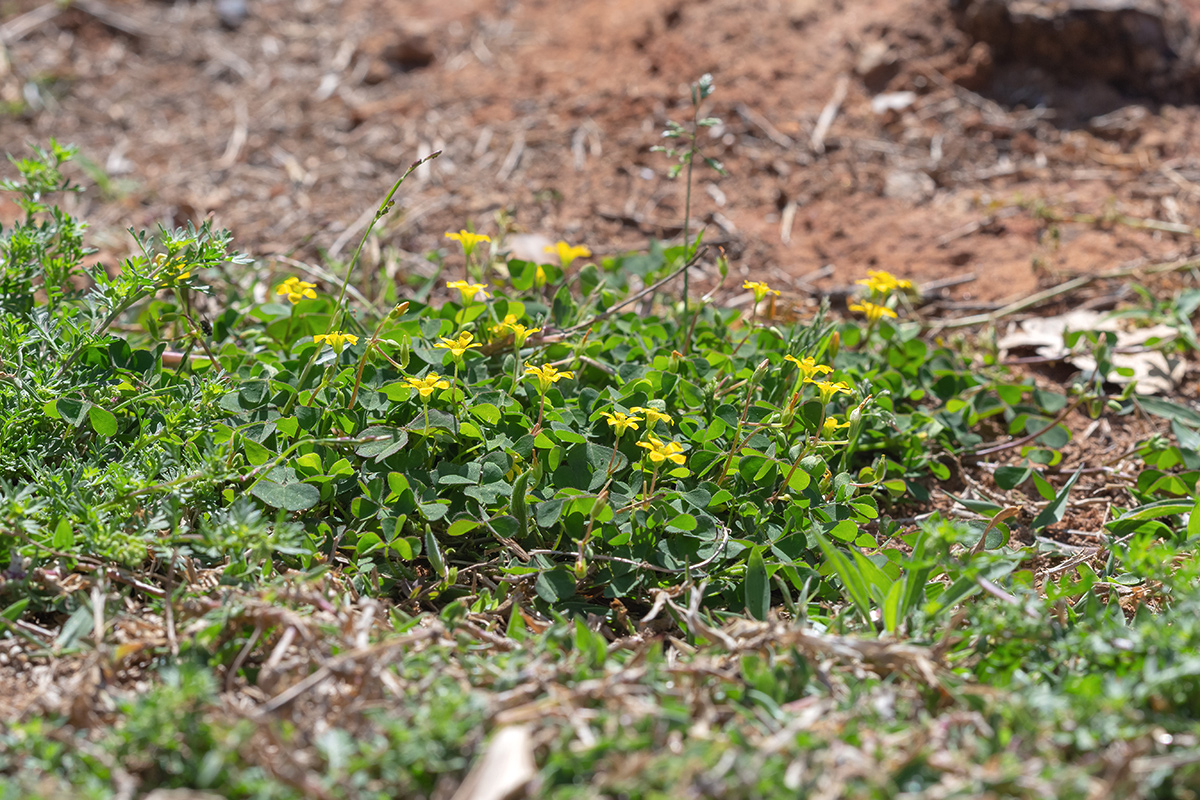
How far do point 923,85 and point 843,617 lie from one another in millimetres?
4123

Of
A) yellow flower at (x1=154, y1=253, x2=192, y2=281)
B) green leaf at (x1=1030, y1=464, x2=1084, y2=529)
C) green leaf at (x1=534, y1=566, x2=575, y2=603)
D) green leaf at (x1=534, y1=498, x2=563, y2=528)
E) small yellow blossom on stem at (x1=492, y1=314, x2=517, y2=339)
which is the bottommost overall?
green leaf at (x1=1030, y1=464, x2=1084, y2=529)

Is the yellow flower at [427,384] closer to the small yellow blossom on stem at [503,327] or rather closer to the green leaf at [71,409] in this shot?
the small yellow blossom on stem at [503,327]

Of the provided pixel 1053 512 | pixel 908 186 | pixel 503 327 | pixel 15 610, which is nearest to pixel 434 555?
pixel 503 327

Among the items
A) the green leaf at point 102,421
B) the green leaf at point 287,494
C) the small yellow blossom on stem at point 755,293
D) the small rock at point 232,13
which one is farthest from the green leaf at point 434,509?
the small rock at point 232,13

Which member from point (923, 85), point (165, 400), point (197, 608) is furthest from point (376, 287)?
point (923, 85)

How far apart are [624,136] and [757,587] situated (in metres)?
3.48

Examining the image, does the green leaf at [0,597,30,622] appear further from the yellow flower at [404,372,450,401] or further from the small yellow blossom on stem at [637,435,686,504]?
the small yellow blossom on stem at [637,435,686,504]

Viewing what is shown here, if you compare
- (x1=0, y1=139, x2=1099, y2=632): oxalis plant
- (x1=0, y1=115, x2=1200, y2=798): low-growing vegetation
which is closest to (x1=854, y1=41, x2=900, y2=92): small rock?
(x1=0, y1=115, x2=1200, y2=798): low-growing vegetation

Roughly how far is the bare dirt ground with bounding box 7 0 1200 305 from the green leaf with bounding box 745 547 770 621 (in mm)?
2100

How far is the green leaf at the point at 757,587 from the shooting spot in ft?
8.29

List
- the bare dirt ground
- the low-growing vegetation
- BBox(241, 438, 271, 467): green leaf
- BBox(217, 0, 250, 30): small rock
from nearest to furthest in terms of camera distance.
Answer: the low-growing vegetation
BBox(241, 438, 271, 467): green leaf
the bare dirt ground
BBox(217, 0, 250, 30): small rock

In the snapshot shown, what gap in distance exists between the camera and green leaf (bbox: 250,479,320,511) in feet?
8.39

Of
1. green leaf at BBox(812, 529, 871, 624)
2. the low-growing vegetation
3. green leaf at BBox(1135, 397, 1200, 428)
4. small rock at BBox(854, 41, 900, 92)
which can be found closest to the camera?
the low-growing vegetation

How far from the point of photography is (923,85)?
218 inches
